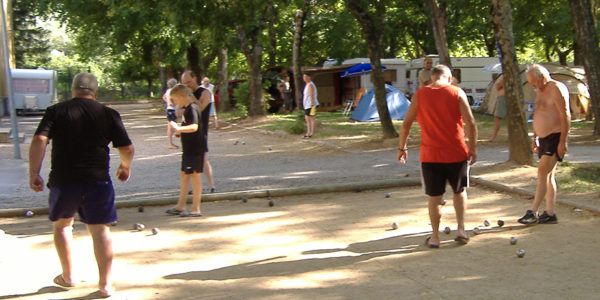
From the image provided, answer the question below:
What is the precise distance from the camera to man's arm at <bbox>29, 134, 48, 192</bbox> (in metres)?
5.29

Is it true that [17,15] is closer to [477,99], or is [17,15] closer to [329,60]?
[329,60]

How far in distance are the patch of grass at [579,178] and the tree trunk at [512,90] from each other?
25.2 inches

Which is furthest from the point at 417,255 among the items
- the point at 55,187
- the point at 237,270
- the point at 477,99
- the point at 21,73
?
the point at 21,73

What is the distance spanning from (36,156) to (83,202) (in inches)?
18.8

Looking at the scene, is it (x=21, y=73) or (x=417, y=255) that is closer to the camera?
Result: (x=417, y=255)

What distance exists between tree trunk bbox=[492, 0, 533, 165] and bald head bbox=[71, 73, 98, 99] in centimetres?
751

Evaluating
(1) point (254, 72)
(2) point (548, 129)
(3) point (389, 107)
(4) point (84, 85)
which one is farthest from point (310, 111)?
(4) point (84, 85)

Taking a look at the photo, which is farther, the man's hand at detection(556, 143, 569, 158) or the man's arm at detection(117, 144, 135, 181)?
the man's hand at detection(556, 143, 569, 158)

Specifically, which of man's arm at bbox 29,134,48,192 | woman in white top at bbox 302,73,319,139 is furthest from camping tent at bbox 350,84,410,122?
man's arm at bbox 29,134,48,192

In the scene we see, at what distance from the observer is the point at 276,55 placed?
42.3m

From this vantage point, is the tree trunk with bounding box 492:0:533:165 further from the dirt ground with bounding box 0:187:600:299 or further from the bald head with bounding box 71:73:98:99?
the bald head with bounding box 71:73:98:99

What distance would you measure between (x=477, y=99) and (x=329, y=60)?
8603 mm

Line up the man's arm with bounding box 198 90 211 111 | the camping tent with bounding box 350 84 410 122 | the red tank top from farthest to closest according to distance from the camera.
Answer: the camping tent with bounding box 350 84 410 122
the man's arm with bounding box 198 90 211 111
the red tank top

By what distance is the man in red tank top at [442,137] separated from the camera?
6.62 meters
